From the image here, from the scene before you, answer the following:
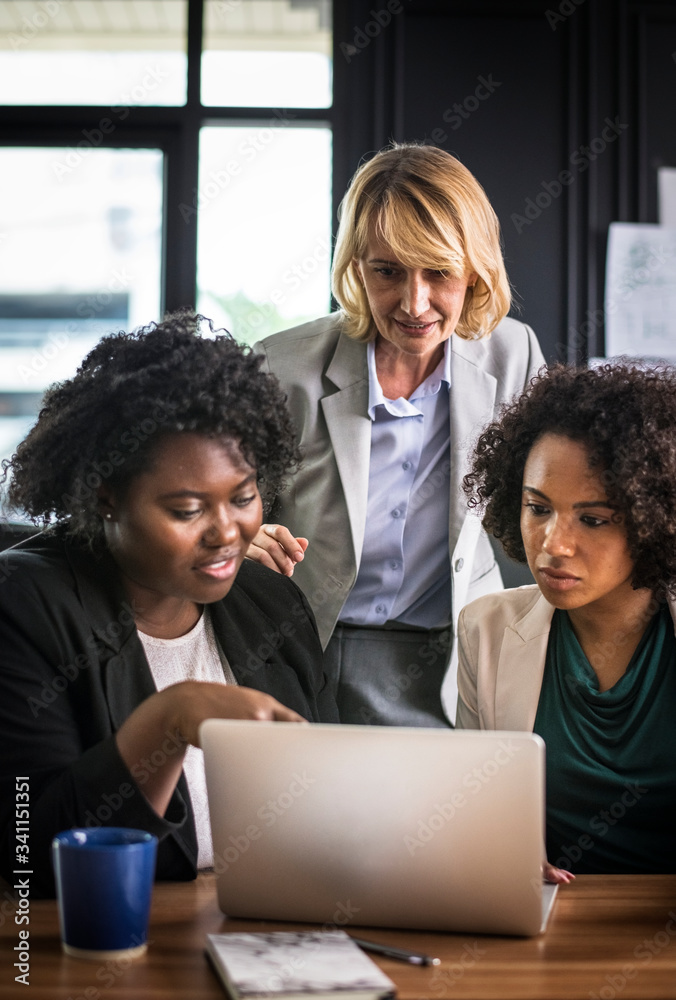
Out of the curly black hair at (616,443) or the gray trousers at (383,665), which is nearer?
the curly black hair at (616,443)

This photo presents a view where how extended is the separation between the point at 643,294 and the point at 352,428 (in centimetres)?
179

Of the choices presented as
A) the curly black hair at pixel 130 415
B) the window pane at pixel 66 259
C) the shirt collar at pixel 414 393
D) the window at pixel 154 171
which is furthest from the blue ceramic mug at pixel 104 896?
the window pane at pixel 66 259

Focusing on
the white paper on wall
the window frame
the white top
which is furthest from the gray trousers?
the white paper on wall

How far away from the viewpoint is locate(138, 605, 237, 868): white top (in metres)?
1.42

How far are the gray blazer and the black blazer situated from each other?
54 cm

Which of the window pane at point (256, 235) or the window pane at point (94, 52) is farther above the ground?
the window pane at point (94, 52)

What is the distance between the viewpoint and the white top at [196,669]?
142 centimetres

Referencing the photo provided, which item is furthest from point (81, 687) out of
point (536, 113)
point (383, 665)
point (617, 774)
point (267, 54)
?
point (267, 54)

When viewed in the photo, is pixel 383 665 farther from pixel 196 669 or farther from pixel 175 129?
pixel 175 129

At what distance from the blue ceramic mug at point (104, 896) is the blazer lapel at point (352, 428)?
47.0 inches

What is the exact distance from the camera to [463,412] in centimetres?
221

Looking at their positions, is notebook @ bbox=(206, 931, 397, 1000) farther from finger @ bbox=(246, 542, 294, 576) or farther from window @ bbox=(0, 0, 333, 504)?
window @ bbox=(0, 0, 333, 504)

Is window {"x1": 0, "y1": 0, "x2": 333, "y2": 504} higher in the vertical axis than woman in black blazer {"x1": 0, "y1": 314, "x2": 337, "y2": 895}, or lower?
higher

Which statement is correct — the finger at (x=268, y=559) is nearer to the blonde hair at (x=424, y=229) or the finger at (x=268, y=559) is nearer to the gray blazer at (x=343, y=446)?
the gray blazer at (x=343, y=446)
